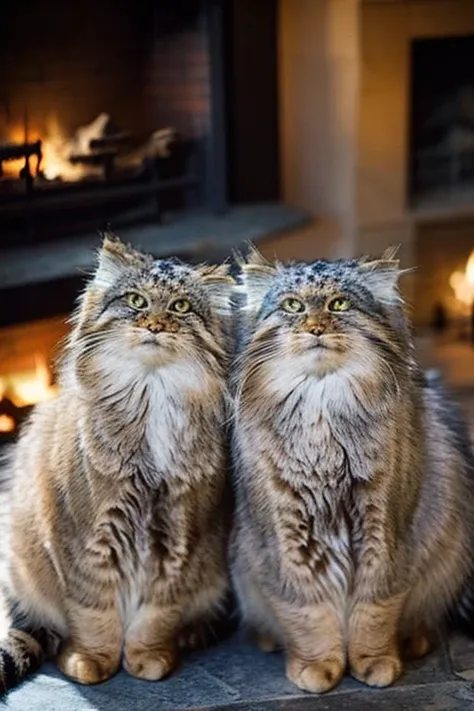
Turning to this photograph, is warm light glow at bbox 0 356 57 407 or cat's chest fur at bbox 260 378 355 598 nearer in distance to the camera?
cat's chest fur at bbox 260 378 355 598

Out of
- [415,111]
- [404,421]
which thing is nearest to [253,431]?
[404,421]

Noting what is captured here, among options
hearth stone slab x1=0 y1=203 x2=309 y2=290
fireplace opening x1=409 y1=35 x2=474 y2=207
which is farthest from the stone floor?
fireplace opening x1=409 y1=35 x2=474 y2=207

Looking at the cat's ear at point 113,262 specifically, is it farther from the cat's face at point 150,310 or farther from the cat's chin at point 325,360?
the cat's chin at point 325,360

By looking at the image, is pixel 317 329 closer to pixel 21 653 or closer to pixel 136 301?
pixel 136 301

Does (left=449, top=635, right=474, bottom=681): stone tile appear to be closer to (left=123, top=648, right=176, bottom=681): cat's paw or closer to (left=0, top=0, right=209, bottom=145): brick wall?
(left=123, top=648, right=176, bottom=681): cat's paw

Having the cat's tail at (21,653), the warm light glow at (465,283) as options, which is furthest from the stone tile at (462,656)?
the warm light glow at (465,283)

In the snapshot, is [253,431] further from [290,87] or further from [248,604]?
[290,87]

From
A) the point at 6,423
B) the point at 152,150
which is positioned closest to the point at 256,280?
the point at 6,423
